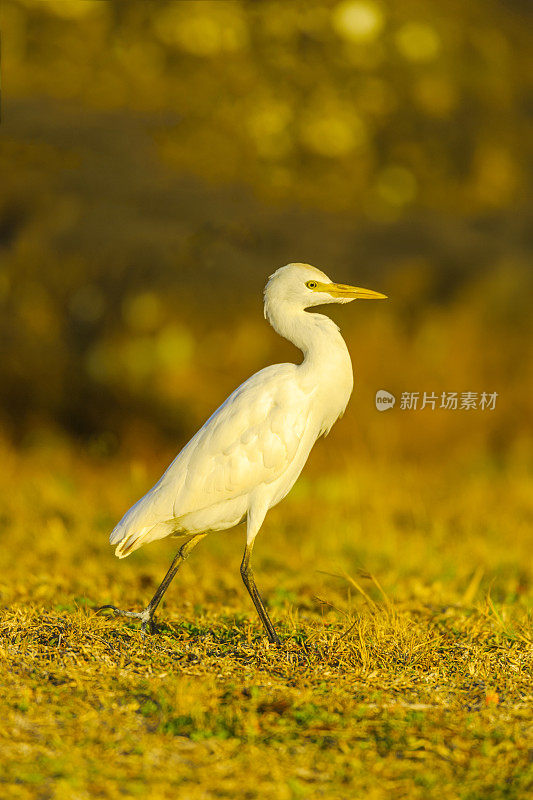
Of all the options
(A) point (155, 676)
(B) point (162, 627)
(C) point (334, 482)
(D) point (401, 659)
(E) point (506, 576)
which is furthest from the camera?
(C) point (334, 482)

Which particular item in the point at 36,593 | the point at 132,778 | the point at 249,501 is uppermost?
the point at 249,501

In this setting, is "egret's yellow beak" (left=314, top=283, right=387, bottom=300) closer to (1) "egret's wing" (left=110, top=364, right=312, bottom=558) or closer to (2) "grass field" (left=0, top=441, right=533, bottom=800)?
(1) "egret's wing" (left=110, top=364, right=312, bottom=558)

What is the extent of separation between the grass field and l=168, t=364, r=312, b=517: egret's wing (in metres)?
0.64

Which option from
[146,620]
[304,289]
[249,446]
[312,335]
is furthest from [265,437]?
[146,620]

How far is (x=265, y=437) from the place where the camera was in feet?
14.2

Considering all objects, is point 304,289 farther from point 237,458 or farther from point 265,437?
point 237,458

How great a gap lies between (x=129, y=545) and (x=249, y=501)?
600 millimetres

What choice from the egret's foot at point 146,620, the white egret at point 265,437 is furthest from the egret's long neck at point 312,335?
the egret's foot at point 146,620

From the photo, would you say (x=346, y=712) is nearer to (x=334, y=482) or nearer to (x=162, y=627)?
(x=162, y=627)

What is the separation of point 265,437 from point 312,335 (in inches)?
20.6

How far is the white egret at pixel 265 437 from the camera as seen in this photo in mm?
4336

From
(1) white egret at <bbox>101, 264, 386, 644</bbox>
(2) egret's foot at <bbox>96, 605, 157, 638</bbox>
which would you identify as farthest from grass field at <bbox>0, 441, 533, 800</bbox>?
(1) white egret at <bbox>101, 264, 386, 644</bbox>

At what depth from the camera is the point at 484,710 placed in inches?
149

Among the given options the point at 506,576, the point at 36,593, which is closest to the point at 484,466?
the point at 506,576
